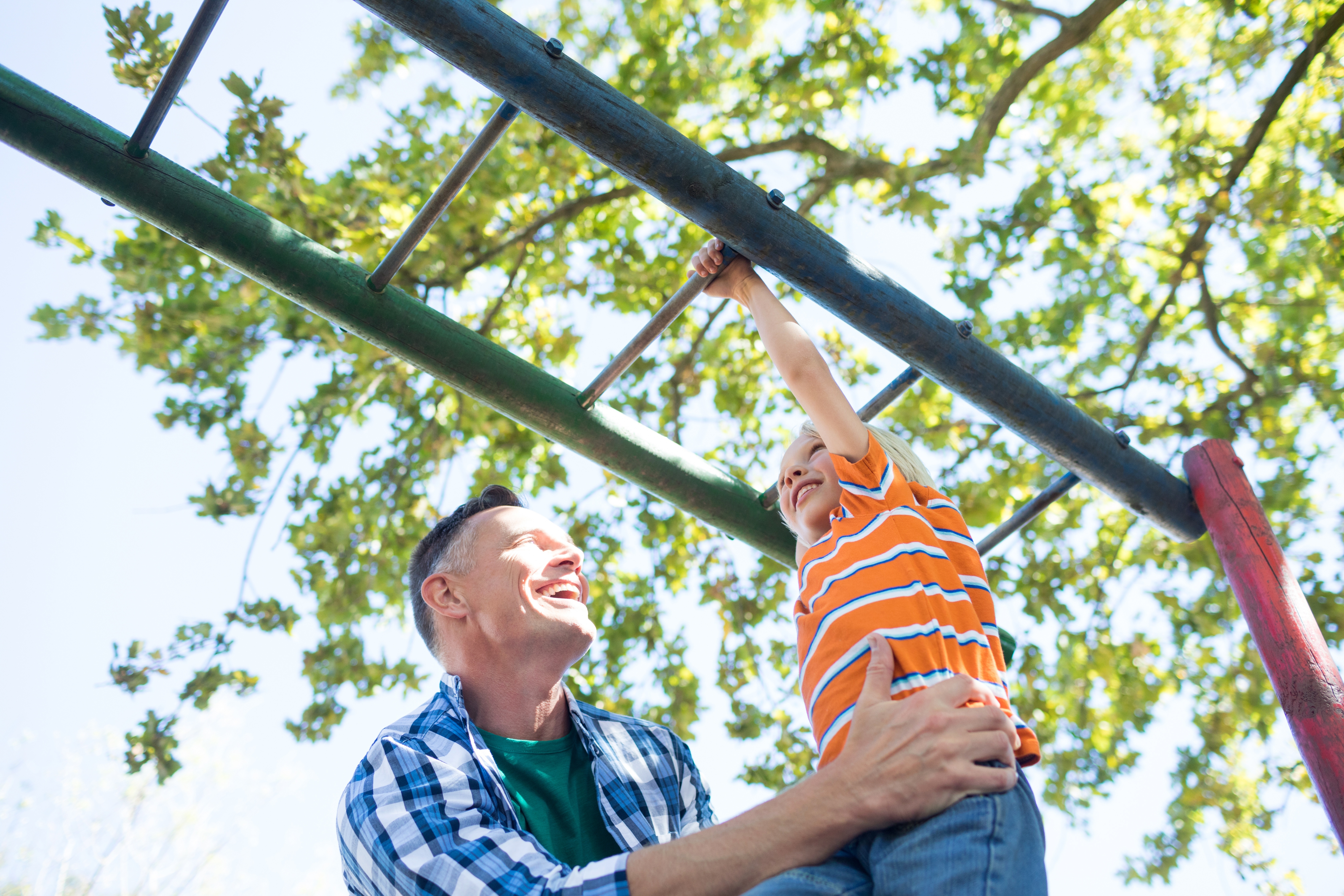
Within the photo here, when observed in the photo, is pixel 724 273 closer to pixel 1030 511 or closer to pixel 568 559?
pixel 568 559

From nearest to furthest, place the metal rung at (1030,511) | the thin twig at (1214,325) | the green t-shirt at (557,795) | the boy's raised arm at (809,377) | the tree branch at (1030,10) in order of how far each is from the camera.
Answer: the green t-shirt at (557,795) → the boy's raised arm at (809,377) → the metal rung at (1030,511) → the tree branch at (1030,10) → the thin twig at (1214,325)

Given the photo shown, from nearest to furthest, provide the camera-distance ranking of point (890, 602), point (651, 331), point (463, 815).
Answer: point (463, 815)
point (890, 602)
point (651, 331)

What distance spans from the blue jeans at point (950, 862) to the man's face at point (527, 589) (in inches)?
30.0

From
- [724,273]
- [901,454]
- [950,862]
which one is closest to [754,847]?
[950,862]

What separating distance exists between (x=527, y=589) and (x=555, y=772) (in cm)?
41

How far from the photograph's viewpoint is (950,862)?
1340 mm

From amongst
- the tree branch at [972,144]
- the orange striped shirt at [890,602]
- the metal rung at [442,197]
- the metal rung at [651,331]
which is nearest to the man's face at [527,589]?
the metal rung at [651,331]

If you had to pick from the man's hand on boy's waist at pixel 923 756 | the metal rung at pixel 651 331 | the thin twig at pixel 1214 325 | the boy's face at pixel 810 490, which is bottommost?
the man's hand on boy's waist at pixel 923 756

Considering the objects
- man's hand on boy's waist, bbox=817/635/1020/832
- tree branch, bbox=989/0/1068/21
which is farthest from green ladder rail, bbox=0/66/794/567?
tree branch, bbox=989/0/1068/21

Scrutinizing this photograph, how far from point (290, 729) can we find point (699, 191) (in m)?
4.04

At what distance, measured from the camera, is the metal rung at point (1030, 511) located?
2549 mm

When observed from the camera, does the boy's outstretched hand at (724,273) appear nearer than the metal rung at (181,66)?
No

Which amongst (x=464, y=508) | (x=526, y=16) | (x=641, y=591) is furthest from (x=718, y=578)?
(x=526, y=16)

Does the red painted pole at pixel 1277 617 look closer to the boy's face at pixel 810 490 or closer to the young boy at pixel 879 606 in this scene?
the young boy at pixel 879 606
